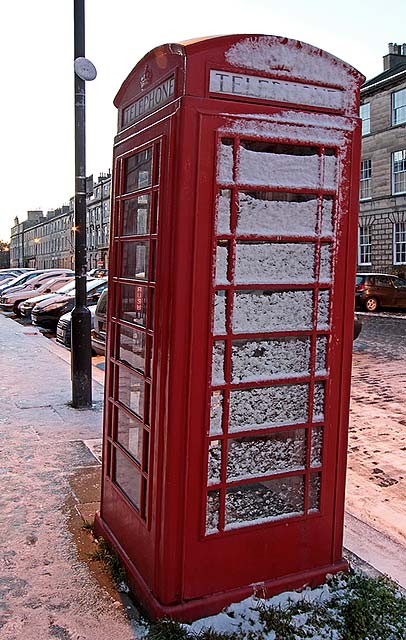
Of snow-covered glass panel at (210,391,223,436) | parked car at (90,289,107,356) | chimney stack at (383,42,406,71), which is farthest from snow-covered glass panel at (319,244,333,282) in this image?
chimney stack at (383,42,406,71)

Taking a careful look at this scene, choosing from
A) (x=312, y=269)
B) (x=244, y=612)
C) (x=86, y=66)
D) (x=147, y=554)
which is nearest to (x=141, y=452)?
(x=147, y=554)

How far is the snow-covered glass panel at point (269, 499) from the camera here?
3.07 meters

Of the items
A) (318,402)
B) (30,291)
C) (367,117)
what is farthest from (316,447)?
(367,117)

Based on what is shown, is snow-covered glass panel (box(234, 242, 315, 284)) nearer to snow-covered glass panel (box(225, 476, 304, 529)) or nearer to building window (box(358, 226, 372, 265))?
snow-covered glass panel (box(225, 476, 304, 529))

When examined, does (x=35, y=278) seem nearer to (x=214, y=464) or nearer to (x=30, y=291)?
(x=30, y=291)

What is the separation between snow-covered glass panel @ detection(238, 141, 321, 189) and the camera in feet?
9.18

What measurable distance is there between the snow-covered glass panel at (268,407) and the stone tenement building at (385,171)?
99.0 ft

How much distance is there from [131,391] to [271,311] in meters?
0.93

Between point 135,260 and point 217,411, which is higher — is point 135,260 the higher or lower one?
the higher one

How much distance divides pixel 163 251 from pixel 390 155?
109 ft

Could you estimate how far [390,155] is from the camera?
33.0 m

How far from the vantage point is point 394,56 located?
35.1 m

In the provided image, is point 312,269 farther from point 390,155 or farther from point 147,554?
point 390,155

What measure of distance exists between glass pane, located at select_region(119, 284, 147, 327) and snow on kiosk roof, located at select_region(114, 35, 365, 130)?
0.93 m
